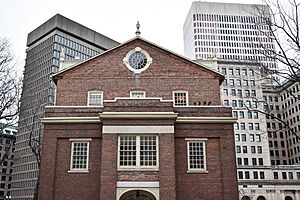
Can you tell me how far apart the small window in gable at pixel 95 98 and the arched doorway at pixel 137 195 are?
791 cm

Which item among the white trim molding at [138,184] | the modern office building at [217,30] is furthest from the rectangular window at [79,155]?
the modern office building at [217,30]

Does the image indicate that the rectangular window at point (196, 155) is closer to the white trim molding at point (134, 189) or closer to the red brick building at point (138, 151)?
the red brick building at point (138, 151)

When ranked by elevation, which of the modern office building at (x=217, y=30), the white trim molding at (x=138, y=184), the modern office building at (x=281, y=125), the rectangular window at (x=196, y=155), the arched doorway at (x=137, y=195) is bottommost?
the arched doorway at (x=137, y=195)

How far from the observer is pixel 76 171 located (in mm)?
23766

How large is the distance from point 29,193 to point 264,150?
2342 inches

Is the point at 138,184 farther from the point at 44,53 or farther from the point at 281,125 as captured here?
the point at 281,125

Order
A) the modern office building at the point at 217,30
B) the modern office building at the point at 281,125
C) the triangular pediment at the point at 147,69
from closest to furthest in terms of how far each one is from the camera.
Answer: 1. the triangular pediment at the point at 147,69
2. the modern office building at the point at 281,125
3. the modern office building at the point at 217,30

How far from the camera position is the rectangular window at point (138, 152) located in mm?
22609

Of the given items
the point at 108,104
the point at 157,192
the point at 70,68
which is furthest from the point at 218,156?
the point at 70,68

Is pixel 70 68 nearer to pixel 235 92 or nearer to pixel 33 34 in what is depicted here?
pixel 235 92

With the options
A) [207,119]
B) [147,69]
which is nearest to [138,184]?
[207,119]

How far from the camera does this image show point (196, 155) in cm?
2414

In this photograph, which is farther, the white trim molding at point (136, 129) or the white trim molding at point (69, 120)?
the white trim molding at point (69, 120)

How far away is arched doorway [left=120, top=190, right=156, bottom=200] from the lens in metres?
22.3
